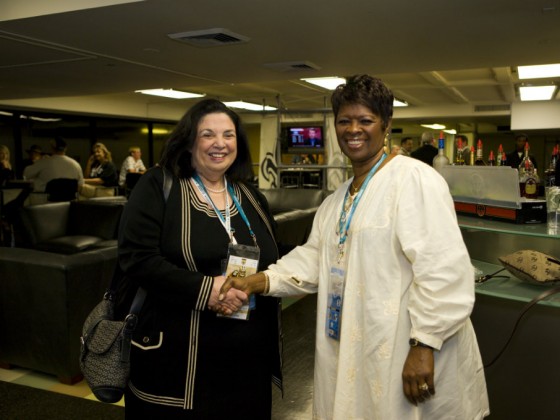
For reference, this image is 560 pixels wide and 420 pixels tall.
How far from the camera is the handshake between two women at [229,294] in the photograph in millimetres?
1552

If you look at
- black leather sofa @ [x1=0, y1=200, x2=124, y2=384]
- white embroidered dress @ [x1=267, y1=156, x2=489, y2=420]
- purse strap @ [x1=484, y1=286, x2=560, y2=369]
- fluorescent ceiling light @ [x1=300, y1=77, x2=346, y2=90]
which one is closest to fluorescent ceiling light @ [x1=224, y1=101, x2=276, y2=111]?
fluorescent ceiling light @ [x1=300, y1=77, x2=346, y2=90]

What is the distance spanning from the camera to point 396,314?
138cm

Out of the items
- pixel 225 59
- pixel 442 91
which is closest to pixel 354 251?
pixel 225 59

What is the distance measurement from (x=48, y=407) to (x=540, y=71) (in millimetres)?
7194

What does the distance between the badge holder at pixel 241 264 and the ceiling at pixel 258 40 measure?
2396 mm

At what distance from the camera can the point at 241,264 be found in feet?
5.36

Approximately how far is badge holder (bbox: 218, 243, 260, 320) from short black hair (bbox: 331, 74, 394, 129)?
1.83 ft

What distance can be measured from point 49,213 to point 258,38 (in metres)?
3.07

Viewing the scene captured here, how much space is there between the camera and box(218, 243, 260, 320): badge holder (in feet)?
5.34

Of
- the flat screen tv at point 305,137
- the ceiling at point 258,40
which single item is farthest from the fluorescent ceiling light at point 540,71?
the flat screen tv at point 305,137

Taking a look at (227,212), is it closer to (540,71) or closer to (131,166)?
(540,71)

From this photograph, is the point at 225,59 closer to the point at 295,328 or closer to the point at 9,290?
the point at 295,328

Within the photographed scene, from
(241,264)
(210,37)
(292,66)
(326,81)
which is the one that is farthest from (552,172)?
(326,81)

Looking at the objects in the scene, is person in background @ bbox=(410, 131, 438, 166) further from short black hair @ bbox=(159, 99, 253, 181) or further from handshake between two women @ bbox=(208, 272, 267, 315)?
handshake between two women @ bbox=(208, 272, 267, 315)
